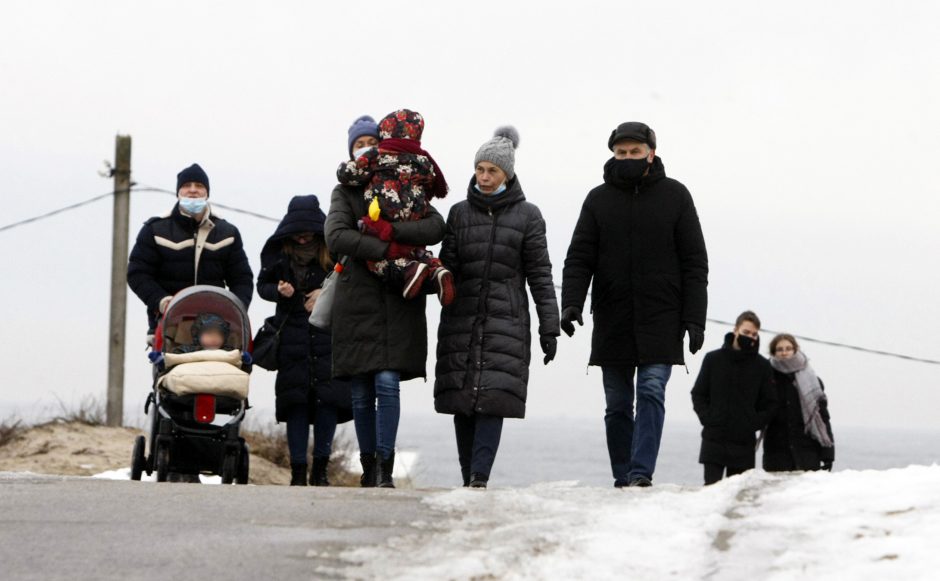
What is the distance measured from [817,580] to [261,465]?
1187 centimetres

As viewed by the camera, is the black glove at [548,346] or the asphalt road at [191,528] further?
the black glove at [548,346]

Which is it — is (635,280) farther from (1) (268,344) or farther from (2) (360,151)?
(1) (268,344)

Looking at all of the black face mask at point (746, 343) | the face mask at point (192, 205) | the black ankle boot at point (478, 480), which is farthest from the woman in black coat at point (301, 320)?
the black face mask at point (746, 343)

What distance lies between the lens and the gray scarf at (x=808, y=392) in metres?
14.1

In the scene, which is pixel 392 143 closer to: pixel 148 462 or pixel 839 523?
pixel 148 462

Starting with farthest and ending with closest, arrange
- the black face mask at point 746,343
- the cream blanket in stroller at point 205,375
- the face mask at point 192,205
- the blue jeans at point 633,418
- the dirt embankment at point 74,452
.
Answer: the dirt embankment at point 74,452 → the black face mask at point 746,343 → the face mask at point 192,205 → the cream blanket in stroller at point 205,375 → the blue jeans at point 633,418

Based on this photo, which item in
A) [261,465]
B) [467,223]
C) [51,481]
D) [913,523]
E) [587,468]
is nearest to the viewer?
[913,523]

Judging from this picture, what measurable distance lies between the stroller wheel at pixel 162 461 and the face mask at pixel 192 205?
1.51m

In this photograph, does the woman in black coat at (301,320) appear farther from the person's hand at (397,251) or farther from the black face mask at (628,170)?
the black face mask at (628,170)

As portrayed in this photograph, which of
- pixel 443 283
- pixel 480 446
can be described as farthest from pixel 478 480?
pixel 443 283

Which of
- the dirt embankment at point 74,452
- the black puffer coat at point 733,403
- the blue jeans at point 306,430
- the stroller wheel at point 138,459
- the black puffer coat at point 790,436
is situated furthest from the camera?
the dirt embankment at point 74,452

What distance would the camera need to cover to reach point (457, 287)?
9672mm

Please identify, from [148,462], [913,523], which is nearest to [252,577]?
[913,523]

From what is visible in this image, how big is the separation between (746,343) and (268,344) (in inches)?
177
